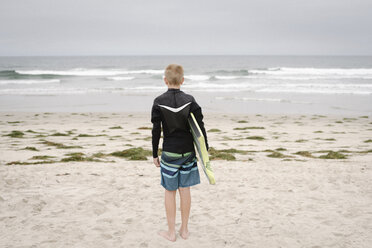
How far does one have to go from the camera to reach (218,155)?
6.92 m

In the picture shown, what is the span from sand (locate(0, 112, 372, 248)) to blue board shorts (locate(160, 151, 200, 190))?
66 centimetres

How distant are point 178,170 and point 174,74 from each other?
0.96 meters

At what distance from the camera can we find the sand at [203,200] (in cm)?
335

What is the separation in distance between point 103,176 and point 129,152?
1745 mm

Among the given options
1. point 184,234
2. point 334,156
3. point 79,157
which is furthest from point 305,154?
point 79,157

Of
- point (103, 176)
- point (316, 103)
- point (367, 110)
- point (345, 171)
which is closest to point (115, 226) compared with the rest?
point (103, 176)

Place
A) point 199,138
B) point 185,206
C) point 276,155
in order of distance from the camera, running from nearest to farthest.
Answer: point 199,138 → point 185,206 → point 276,155

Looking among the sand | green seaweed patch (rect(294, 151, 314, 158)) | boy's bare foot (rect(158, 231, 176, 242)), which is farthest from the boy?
green seaweed patch (rect(294, 151, 314, 158))

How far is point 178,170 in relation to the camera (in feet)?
10.4

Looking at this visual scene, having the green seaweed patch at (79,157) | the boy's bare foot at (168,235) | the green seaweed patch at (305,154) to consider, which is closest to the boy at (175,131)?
the boy's bare foot at (168,235)

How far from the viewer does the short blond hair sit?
3.05 meters

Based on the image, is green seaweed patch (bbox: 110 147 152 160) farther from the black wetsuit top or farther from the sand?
the black wetsuit top

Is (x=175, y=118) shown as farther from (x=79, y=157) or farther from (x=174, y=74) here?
(x=79, y=157)

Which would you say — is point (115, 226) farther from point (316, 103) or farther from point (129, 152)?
point (316, 103)
